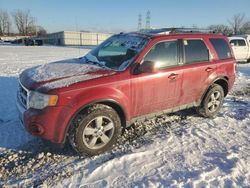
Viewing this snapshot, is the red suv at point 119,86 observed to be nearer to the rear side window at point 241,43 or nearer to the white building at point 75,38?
the rear side window at point 241,43

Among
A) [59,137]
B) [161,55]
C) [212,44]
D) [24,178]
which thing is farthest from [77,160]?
[212,44]

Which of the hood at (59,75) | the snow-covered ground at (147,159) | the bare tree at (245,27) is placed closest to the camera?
the snow-covered ground at (147,159)

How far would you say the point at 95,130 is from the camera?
3.96 metres

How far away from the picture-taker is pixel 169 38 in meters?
4.78

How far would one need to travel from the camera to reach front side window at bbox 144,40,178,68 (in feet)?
14.7

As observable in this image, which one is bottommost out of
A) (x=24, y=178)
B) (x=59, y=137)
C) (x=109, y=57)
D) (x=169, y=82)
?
(x=24, y=178)

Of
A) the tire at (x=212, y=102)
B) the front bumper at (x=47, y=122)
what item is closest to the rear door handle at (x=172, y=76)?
the tire at (x=212, y=102)

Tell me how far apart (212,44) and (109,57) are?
226cm

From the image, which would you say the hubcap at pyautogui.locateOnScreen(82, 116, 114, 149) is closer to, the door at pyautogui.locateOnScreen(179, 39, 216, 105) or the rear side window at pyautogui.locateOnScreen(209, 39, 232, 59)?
the door at pyautogui.locateOnScreen(179, 39, 216, 105)

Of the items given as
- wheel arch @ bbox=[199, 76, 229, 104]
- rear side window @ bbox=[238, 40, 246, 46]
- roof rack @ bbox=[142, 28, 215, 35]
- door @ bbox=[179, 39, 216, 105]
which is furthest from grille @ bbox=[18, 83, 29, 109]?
rear side window @ bbox=[238, 40, 246, 46]

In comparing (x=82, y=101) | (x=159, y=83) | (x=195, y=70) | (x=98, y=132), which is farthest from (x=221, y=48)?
(x=82, y=101)

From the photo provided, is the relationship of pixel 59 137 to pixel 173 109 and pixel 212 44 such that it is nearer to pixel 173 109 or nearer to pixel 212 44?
pixel 173 109

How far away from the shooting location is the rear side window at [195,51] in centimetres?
498

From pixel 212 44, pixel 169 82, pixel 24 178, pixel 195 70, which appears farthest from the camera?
pixel 212 44
